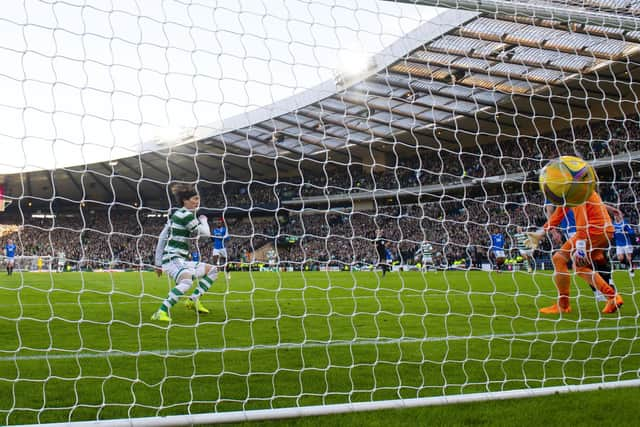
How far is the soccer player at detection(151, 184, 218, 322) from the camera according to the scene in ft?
19.8

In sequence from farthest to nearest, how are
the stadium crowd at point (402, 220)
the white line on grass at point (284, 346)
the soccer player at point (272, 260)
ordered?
the stadium crowd at point (402, 220)
the soccer player at point (272, 260)
the white line on grass at point (284, 346)

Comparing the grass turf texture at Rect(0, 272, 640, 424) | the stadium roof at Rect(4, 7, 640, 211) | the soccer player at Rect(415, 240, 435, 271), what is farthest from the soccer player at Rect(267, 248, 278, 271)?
the soccer player at Rect(415, 240, 435, 271)

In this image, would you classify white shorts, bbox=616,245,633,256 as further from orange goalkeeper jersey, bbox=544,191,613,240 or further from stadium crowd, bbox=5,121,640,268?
orange goalkeeper jersey, bbox=544,191,613,240

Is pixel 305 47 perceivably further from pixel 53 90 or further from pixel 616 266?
pixel 616 266

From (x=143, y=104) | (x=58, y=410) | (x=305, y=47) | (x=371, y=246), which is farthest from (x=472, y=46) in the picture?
(x=58, y=410)

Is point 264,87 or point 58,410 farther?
point 264,87

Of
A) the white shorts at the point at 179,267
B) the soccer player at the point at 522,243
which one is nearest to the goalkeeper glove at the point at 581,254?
the soccer player at the point at 522,243

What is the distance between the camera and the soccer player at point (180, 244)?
6031mm

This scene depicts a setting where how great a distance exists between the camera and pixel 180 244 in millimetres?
6391

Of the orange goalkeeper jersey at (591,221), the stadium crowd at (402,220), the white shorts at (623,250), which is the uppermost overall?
the stadium crowd at (402,220)

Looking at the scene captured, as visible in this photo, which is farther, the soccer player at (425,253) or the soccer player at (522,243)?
the soccer player at (425,253)

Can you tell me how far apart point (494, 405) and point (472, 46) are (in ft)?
57.8

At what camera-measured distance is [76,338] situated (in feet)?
17.0

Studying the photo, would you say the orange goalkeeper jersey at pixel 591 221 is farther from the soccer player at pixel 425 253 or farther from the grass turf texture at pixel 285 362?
the soccer player at pixel 425 253
